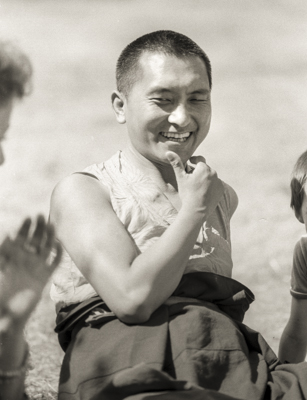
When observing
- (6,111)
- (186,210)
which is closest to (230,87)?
(6,111)

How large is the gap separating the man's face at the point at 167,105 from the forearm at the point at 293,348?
3.72 ft

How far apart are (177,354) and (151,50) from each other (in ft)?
4.43

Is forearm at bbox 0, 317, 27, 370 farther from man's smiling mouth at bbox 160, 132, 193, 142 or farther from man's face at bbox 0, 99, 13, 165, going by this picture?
man's smiling mouth at bbox 160, 132, 193, 142

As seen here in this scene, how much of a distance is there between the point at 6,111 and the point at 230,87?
11.1 feet

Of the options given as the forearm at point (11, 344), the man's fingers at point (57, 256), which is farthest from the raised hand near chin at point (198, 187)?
the forearm at point (11, 344)

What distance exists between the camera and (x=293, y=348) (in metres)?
3.15

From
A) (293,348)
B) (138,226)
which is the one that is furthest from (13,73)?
(293,348)

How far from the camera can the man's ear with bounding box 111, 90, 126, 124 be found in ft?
9.37

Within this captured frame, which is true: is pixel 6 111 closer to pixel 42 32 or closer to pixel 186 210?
pixel 186 210

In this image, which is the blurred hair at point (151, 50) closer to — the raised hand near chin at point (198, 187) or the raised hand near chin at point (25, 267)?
the raised hand near chin at point (198, 187)

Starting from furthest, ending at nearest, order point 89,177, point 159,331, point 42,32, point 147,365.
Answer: point 42,32, point 89,177, point 159,331, point 147,365

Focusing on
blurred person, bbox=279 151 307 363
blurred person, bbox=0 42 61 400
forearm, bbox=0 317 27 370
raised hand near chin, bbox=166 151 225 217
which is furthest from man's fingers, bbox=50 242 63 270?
blurred person, bbox=279 151 307 363

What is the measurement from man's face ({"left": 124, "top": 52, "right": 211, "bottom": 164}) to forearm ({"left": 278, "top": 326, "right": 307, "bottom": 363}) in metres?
1.13

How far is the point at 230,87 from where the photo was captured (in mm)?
6035
